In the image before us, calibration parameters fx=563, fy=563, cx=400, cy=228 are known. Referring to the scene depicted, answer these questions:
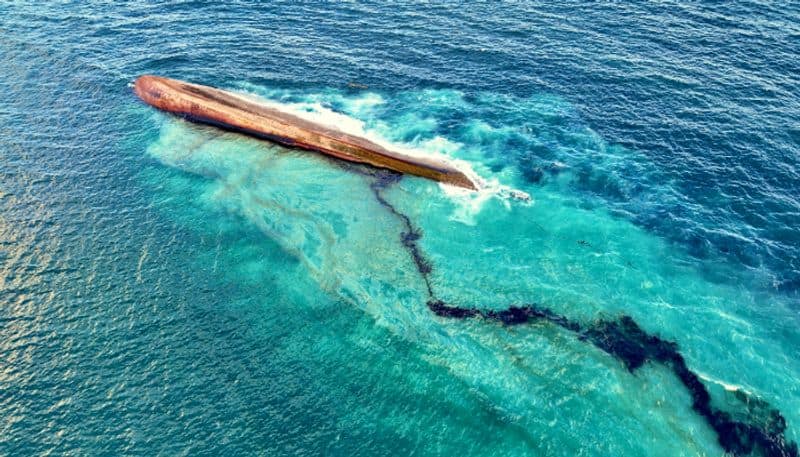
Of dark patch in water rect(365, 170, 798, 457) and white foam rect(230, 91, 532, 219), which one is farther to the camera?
white foam rect(230, 91, 532, 219)

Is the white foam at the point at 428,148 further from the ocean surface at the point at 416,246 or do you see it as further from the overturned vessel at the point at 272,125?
the overturned vessel at the point at 272,125

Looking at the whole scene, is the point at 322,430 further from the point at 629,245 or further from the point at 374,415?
the point at 629,245

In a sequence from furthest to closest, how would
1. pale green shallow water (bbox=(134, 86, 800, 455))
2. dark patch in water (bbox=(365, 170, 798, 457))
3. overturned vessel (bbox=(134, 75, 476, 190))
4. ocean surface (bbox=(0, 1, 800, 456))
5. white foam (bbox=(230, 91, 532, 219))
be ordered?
overturned vessel (bbox=(134, 75, 476, 190)) < white foam (bbox=(230, 91, 532, 219)) < pale green shallow water (bbox=(134, 86, 800, 455)) < ocean surface (bbox=(0, 1, 800, 456)) < dark patch in water (bbox=(365, 170, 798, 457))

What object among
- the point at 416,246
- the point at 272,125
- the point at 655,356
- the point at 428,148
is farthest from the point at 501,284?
the point at 272,125

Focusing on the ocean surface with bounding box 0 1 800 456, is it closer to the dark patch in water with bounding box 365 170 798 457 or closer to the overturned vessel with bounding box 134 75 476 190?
the dark patch in water with bounding box 365 170 798 457

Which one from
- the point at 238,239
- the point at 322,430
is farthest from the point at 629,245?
the point at 238,239

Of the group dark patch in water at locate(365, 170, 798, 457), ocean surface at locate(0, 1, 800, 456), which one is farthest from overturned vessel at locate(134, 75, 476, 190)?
dark patch in water at locate(365, 170, 798, 457)

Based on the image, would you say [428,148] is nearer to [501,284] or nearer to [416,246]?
[416,246]

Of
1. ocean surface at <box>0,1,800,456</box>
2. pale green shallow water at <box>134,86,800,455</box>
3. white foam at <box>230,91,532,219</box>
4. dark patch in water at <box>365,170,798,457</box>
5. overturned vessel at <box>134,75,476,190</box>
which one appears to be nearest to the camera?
dark patch in water at <box>365,170,798,457</box>
